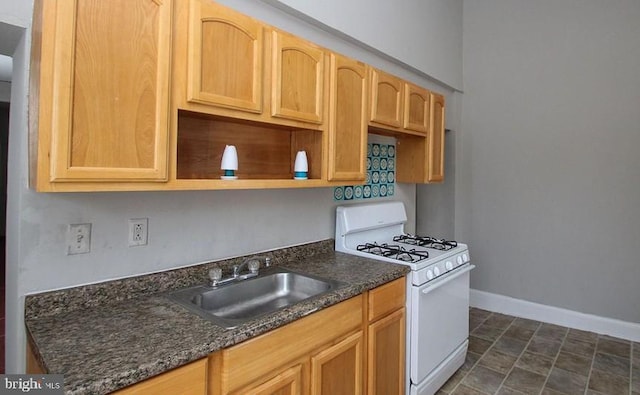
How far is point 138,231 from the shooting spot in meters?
1.58

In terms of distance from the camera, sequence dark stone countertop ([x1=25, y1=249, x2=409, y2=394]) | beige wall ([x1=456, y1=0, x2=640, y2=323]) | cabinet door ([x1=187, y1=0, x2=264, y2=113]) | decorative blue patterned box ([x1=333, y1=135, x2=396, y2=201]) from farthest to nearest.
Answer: beige wall ([x1=456, y1=0, x2=640, y2=323])
decorative blue patterned box ([x1=333, y1=135, x2=396, y2=201])
cabinet door ([x1=187, y1=0, x2=264, y2=113])
dark stone countertop ([x1=25, y1=249, x2=409, y2=394])

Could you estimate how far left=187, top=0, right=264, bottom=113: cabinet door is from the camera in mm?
1372

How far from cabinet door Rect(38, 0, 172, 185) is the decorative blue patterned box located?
5.30 ft

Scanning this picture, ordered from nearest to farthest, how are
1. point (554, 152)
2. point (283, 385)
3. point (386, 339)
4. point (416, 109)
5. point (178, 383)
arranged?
point (178, 383), point (283, 385), point (386, 339), point (416, 109), point (554, 152)

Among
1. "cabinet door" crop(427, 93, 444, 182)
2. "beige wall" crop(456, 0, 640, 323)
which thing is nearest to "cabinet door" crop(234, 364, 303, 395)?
"cabinet door" crop(427, 93, 444, 182)

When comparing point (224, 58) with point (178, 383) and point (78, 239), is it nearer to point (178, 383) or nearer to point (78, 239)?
point (78, 239)

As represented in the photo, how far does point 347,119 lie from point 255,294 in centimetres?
109

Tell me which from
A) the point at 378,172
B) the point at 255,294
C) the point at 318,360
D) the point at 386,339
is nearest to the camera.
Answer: the point at 318,360

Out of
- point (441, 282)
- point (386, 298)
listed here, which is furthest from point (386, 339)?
point (441, 282)

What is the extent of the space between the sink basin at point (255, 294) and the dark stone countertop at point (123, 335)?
14cm

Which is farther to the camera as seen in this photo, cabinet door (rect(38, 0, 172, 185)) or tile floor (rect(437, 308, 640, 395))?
tile floor (rect(437, 308, 640, 395))

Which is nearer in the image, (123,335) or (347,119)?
(123,335)

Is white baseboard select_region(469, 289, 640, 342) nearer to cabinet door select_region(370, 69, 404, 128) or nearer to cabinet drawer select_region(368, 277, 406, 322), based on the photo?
cabinet drawer select_region(368, 277, 406, 322)

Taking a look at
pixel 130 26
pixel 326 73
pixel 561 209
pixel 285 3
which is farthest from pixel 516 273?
pixel 130 26
